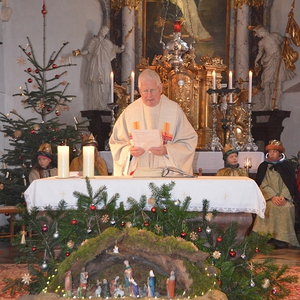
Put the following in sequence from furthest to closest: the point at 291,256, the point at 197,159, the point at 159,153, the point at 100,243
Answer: the point at 197,159
the point at 291,256
the point at 159,153
the point at 100,243

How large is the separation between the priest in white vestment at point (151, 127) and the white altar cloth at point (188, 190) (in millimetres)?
547

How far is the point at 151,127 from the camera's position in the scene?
548 centimetres

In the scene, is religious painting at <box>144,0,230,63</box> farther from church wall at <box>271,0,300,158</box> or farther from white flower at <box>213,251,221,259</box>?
white flower at <box>213,251,221,259</box>

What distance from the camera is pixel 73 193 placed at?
4.57 meters

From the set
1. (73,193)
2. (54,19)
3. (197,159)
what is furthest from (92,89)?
(73,193)

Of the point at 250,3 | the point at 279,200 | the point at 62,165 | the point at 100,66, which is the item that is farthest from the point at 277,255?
the point at 250,3

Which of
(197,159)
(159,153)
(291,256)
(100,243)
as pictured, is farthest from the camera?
(197,159)

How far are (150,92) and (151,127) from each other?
1.14 ft

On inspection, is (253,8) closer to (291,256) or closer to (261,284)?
(291,256)

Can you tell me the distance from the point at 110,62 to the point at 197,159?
386cm

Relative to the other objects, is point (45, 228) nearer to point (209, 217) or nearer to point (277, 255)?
point (209, 217)

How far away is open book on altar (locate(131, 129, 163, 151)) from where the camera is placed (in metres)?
4.85

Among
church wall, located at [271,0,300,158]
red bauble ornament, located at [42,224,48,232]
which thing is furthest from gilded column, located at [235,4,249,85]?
red bauble ornament, located at [42,224,48,232]

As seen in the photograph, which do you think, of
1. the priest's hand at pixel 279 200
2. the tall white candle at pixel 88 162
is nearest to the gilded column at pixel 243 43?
the priest's hand at pixel 279 200
